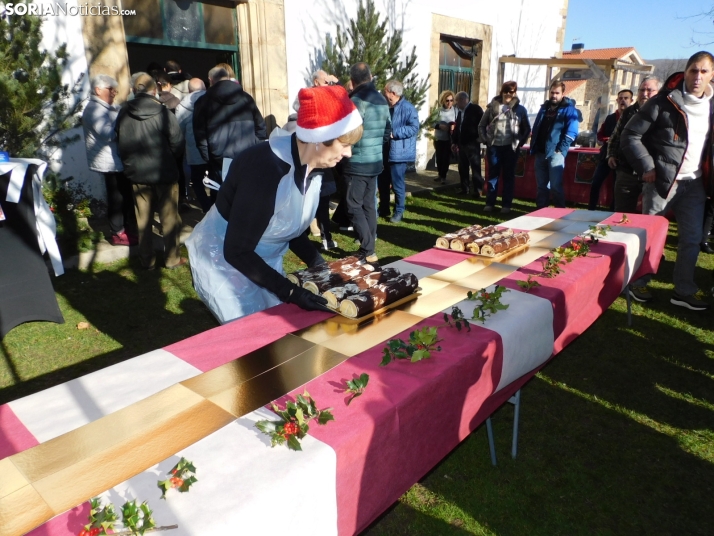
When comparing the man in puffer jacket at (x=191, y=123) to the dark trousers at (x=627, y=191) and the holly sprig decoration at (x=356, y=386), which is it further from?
the holly sprig decoration at (x=356, y=386)

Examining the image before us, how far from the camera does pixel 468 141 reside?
862 centimetres

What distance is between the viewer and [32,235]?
3.81 meters

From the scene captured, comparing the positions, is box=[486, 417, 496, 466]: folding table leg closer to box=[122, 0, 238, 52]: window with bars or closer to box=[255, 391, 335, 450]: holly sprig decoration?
box=[255, 391, 335, 450]: holly sprig decoration

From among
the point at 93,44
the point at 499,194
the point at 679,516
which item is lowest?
the point at 679,516

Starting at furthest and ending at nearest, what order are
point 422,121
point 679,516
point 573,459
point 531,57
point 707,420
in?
point 531,57, point 422,121, point 707,420, point 573,459, point 679,516

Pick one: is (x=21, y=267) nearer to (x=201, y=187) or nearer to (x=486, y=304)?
(x=201, y=187)

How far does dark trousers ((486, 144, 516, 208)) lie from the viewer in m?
7.52

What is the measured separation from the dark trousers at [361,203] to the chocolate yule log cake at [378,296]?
8.98 feet

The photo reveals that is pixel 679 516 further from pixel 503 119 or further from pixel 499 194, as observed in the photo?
pixel 499 194

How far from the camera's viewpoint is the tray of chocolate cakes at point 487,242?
10.4 feet

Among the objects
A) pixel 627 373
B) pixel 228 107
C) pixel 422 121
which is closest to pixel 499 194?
pixel 422 121

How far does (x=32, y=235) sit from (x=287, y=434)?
3.38 metres

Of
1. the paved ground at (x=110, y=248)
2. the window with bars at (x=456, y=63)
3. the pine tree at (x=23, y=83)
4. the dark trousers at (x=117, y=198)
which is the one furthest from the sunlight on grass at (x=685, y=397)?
the window with bars at (x=456, y=63)

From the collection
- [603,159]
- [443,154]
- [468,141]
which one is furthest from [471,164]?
[603,159]
